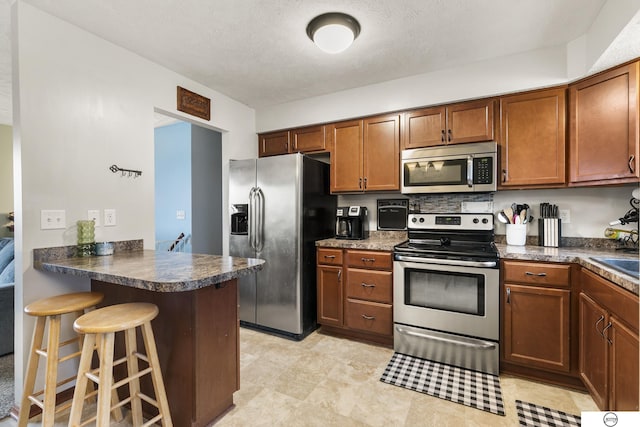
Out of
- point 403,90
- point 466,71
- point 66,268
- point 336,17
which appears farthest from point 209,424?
point 466,71

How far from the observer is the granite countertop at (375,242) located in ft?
8.51

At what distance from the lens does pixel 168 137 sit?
185 inches

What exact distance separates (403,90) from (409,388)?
2.48m

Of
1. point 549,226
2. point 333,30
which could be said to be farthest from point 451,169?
point 333,30

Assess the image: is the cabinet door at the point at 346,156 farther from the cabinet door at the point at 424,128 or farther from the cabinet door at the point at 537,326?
the cabinet door at the point at 537,326

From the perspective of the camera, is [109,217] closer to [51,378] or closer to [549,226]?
[51,378]

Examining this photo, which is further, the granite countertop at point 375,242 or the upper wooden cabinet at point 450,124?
the granite countertop at point 375,242

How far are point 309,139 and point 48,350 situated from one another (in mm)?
2644

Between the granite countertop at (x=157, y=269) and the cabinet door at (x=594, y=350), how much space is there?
6.24ft

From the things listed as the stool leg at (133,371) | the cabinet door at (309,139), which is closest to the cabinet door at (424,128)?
the cabinet door at (309,139)

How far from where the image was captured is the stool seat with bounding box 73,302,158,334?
48.0 inches

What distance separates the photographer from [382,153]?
2877 mm

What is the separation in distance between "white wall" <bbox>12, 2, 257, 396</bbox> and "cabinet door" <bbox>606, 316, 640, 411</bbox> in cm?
301

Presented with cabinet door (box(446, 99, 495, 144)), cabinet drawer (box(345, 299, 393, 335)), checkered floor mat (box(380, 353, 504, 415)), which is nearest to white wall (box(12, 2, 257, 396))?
cabinet drawer (box(345, 299, 393, 335))
